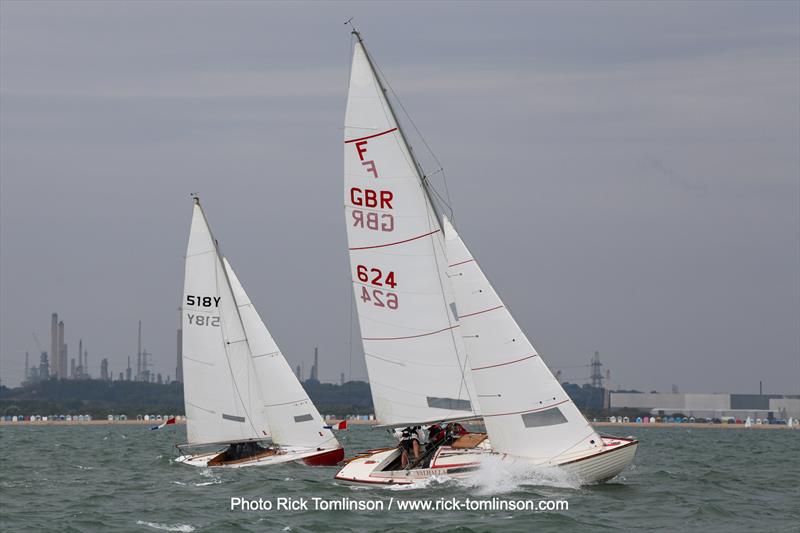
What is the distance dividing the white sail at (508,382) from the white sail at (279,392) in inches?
621

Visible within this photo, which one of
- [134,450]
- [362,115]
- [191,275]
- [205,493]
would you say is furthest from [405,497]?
A: [134,450]

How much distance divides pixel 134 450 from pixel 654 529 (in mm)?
45936

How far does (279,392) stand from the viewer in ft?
171

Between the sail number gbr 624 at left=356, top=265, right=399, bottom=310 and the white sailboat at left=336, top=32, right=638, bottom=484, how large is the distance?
0.03 metres

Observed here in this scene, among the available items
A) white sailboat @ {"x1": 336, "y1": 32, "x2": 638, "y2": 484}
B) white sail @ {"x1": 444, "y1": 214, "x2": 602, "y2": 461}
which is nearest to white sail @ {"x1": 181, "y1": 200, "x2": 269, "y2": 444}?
white sailboat @ {"x1": 336, "y1": 32, "x2": 638, "y2": 484}

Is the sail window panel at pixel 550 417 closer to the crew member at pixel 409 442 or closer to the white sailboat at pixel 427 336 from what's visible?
the white sailboat at pixel 427 336

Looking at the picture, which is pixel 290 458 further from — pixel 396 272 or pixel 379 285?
pixel 396 272

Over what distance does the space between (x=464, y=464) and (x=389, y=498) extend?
8.78 feet

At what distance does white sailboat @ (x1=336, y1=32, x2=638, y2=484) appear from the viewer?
118 ft

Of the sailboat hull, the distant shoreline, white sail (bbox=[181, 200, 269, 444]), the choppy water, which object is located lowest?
the distant shoreline

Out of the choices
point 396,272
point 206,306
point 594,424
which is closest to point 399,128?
point 396,272

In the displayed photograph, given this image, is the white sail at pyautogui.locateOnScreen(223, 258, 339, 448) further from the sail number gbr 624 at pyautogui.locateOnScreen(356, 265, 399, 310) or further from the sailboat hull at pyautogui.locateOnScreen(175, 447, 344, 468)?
the sail number gbr 624 at pyautogui.locateOnScreen(356, 265, 399, 310)

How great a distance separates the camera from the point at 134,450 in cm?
7056

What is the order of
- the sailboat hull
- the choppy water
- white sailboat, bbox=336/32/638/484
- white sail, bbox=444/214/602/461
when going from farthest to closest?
the sailboat hull → white sailboat, bbox=336/32/638/484 → white sail, bbox=444/214/602/461 → the choppy water
